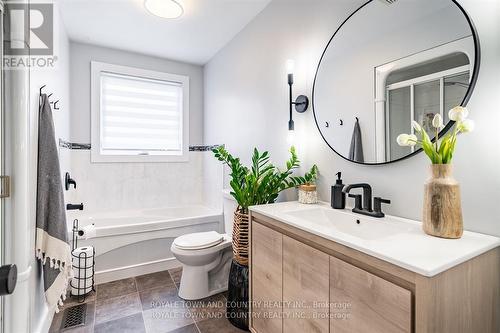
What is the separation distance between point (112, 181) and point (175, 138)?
0.97 metres

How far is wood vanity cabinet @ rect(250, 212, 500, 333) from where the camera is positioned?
75 cm

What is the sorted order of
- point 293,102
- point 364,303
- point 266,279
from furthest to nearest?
point 293,102 → point 266,279 → point 364,303

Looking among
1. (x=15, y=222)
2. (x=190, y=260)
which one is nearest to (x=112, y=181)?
(x=190, y=260)

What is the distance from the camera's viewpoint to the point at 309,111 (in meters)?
1.84

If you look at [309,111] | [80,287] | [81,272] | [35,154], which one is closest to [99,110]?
[35,154]

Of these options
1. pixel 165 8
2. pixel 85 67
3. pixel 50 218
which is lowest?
pixel 50 218

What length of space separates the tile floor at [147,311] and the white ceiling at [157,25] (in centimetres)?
252

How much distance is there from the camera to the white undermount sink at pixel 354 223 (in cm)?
118

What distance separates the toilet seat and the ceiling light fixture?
200cm

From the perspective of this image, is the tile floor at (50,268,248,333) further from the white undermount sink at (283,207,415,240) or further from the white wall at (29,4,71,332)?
the white undermount sink at (283,207,415,240)

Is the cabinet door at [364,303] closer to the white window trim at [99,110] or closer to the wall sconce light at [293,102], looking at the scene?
the wall sconce light at [293,102]

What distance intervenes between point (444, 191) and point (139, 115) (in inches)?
130

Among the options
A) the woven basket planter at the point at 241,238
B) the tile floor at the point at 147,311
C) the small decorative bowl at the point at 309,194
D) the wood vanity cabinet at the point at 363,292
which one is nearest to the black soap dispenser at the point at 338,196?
the small decorative bowl at the point at 309,194

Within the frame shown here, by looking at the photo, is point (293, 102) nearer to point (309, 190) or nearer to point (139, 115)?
point (309, 190)
